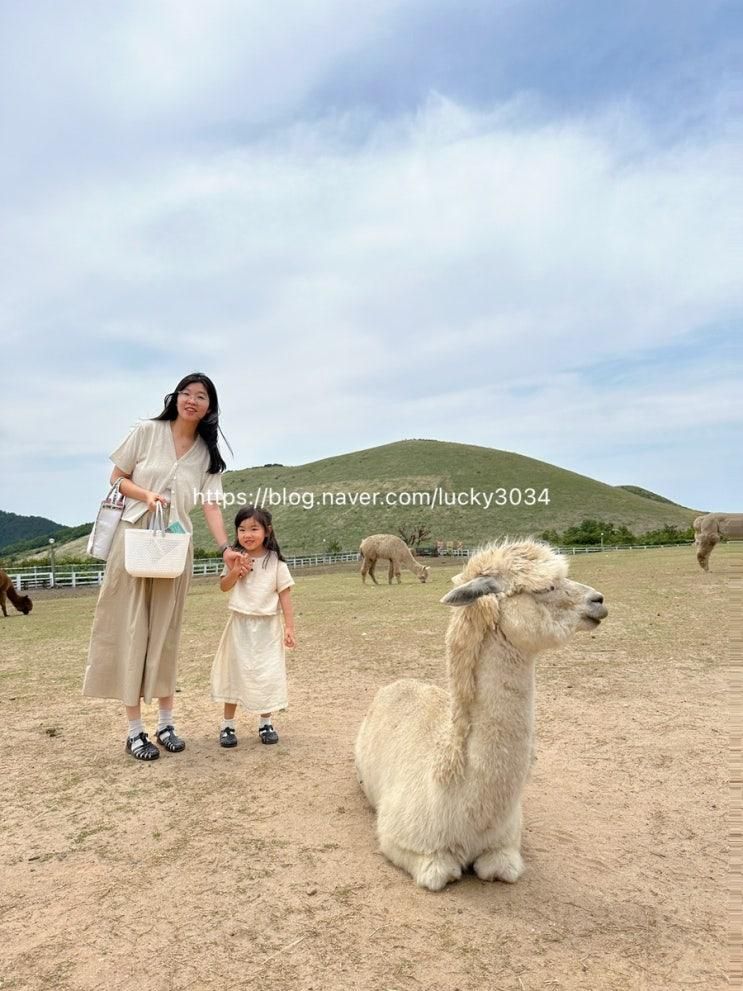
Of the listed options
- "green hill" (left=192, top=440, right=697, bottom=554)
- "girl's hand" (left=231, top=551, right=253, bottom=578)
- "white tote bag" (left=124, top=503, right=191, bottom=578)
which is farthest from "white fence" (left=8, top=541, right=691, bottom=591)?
"white tote bag" (left=124, top=503, right=191, bottom=578)

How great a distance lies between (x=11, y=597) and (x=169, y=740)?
15462 millimetres

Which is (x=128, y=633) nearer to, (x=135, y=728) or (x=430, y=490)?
(x=135, y=728)

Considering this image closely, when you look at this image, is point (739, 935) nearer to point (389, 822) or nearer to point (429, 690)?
point (389, 822)

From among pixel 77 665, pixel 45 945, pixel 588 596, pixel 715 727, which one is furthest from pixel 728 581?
pixel 45 945

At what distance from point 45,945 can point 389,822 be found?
152 cm

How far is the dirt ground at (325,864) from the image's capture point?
2504mm

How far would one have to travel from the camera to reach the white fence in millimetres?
29703

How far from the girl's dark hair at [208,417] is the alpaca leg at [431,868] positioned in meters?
3.07

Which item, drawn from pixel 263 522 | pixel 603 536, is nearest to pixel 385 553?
pixel 263 522

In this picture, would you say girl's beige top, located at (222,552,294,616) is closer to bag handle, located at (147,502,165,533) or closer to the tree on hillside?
bag handle, located at (147,502,165,533)

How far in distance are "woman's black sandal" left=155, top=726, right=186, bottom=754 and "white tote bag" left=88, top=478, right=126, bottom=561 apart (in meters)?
1.39

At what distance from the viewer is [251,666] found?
508 centimetres

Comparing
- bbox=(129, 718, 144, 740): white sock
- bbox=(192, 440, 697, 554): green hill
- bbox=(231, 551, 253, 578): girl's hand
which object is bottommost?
bbox=(129, 718, 144, 740): white sock

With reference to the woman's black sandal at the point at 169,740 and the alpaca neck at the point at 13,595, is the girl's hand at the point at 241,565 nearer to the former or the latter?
the woman's black sandal at the point at 169,740
